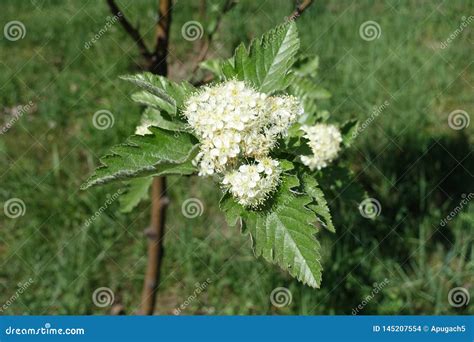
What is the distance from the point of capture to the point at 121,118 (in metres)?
3.82

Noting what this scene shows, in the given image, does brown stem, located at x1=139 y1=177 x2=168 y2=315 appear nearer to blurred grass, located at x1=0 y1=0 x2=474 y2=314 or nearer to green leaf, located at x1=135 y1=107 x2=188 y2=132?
green leaf, located at x1=135 y1=107 x2=188 y2=132

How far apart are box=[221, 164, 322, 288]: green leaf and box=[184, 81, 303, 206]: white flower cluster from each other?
0.12 ft

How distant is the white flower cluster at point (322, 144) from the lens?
2043 mm

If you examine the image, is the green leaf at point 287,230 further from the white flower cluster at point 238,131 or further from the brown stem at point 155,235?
the brown stem at point 155,235

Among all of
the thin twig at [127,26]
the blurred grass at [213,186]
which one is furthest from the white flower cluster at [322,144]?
the blurred grass at [213,186]

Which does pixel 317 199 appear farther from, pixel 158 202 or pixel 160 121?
pixel 158 202

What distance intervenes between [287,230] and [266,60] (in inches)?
20.1

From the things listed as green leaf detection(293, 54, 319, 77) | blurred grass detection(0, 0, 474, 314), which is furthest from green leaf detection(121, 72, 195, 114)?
blurred grass detection(0, 0, 474, 314)

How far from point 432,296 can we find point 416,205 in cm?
64

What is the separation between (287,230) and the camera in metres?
1.55

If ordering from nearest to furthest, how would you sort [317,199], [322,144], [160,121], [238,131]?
[238,131], [317,199], [160,121], [322,144]

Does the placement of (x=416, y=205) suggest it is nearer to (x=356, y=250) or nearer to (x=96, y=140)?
(x=356, y=250)

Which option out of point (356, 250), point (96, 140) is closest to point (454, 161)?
point (356, 250)

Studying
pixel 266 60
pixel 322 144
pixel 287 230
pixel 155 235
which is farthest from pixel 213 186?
pixel 287 230
